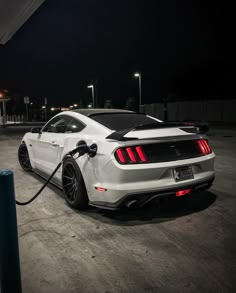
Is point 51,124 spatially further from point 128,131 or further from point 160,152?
point 160,152

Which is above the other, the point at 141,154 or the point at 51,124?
the point at 51,124

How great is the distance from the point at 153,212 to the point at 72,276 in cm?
169

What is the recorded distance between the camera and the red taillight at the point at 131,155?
3453mm

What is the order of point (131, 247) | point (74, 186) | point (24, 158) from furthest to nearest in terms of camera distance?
point (24, 158) → point (74, 186) → point (131, 247)

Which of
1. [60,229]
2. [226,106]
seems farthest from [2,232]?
[226,106]

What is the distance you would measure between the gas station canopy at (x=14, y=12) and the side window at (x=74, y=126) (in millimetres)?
4680

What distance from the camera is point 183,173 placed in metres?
3.70

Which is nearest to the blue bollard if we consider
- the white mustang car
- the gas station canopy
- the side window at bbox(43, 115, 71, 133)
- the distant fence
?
the white mustang car

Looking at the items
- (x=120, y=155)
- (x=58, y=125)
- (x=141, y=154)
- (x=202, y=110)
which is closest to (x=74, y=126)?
A: (x=58, y=125)

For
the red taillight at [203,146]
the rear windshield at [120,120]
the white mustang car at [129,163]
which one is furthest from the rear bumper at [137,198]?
the rear windshield at [120,120]

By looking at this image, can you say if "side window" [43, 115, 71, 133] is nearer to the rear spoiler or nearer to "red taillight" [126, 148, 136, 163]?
the rear spoiler

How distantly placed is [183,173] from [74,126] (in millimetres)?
1883

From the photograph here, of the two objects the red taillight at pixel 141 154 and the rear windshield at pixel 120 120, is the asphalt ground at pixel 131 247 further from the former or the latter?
the rear windshield at pixel 120 120

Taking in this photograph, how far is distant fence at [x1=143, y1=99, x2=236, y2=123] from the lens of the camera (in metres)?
28.5
